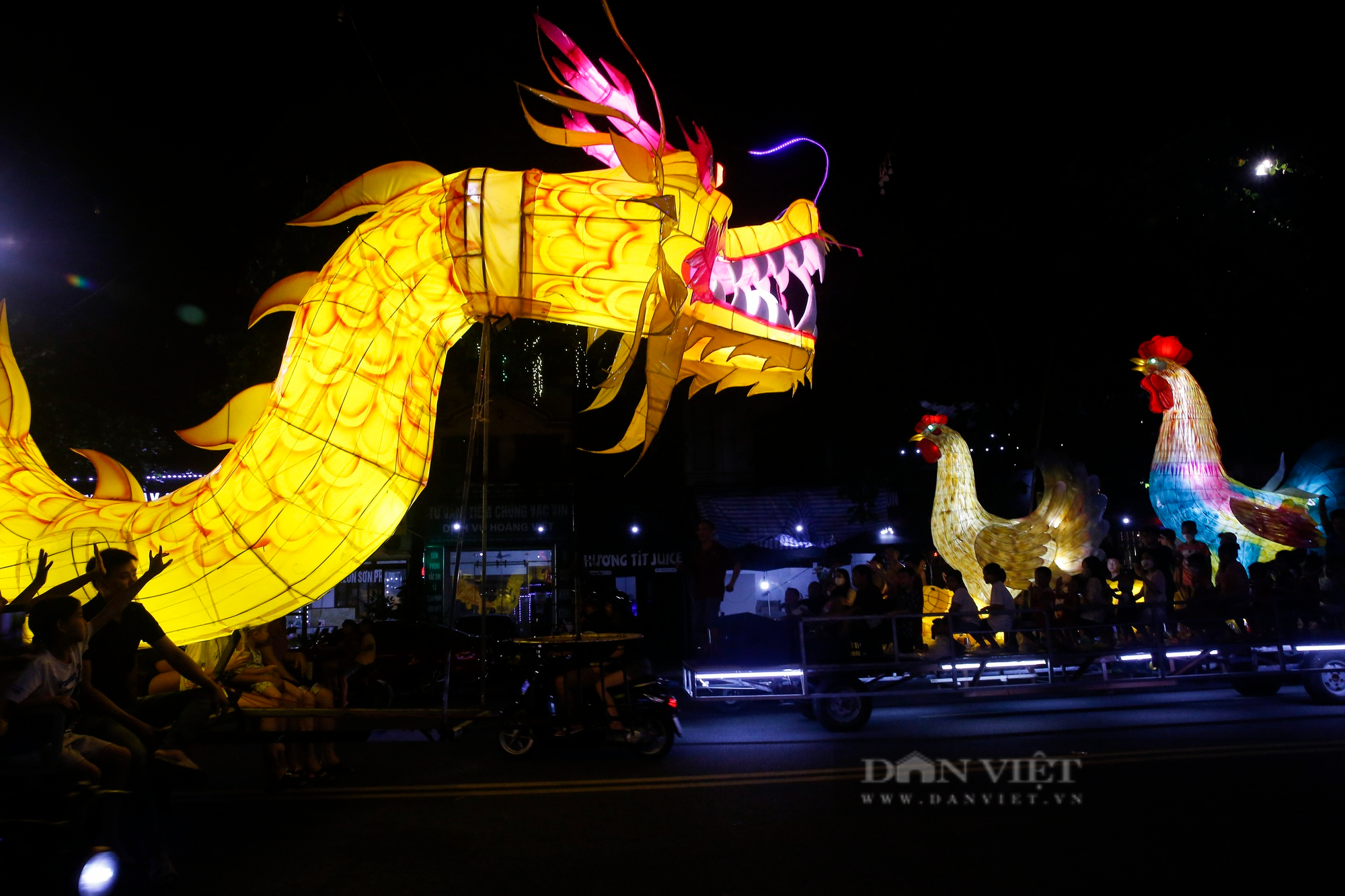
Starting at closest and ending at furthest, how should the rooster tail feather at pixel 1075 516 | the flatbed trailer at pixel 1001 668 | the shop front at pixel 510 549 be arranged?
the flatbed trailer at pixel 1001 668 < the rooster tail feather at pixel 1075 516 < the shop front at pixel 510 549

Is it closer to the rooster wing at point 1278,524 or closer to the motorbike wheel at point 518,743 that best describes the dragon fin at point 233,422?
the motorbike wheel at point 518,743

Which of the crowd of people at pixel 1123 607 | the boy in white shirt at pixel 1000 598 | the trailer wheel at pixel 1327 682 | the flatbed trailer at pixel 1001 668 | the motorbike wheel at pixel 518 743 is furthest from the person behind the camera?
the boy in white shirt at pixel 1000 598

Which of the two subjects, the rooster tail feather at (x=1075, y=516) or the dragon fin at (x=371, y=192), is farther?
the rooster tail feather at (x=1075, y=516)

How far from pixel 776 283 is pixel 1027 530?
27.2ft

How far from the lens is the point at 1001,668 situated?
8477 millimetres

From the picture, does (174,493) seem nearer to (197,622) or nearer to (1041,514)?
(197,622)

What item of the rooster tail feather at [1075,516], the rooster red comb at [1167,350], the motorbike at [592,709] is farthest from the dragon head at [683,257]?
the rooster red comb at [1167,350]

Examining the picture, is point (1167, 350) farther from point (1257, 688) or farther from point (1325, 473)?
point (1257, 688)

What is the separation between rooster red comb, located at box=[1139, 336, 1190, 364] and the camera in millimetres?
11391

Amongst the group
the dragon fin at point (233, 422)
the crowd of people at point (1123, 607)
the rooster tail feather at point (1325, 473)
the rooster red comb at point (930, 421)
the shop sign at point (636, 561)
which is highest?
the rooster red comb at point (930, 421)

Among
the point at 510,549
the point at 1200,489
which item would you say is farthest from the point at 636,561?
the point at 1200,489

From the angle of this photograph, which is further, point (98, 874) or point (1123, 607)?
point (1123, 607)

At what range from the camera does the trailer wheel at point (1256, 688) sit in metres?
9.52

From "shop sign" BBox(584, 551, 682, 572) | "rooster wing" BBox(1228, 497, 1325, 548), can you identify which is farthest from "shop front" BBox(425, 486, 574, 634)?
"rooster wing" BBox(1228, 497, 1325, 548)
